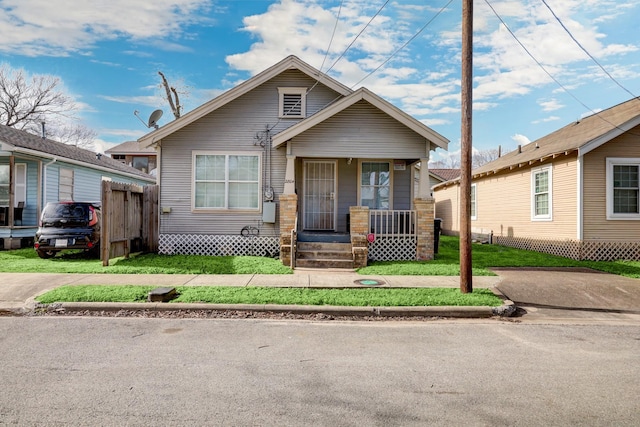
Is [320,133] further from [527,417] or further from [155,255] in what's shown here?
[527,417]

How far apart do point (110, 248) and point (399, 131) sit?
29.1 feet

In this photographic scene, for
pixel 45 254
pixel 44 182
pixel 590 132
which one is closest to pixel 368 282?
pixel 45 254

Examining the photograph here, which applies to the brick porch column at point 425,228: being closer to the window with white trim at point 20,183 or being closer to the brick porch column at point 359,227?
the brick porch column at point 359,227

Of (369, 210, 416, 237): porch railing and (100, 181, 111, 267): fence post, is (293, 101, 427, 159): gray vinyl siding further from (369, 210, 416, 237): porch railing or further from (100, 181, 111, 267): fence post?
(100, 181, 111, 267): fence post

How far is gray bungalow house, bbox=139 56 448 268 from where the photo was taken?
11617 millimetres

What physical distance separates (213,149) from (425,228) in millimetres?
7323

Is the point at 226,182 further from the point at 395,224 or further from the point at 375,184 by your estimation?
the point at 395,224

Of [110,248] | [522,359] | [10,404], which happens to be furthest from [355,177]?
[10,404]

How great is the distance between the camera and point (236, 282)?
841 centimetres

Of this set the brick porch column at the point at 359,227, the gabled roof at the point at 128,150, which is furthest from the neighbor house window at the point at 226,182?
the gabled roof at the point at 128,150

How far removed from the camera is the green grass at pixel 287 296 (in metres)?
6.83

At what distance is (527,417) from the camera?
321 centimetres

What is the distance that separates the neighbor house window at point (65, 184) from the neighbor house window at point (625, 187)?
68.5ft

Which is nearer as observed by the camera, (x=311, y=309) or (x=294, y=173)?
(x=311, y=309)
